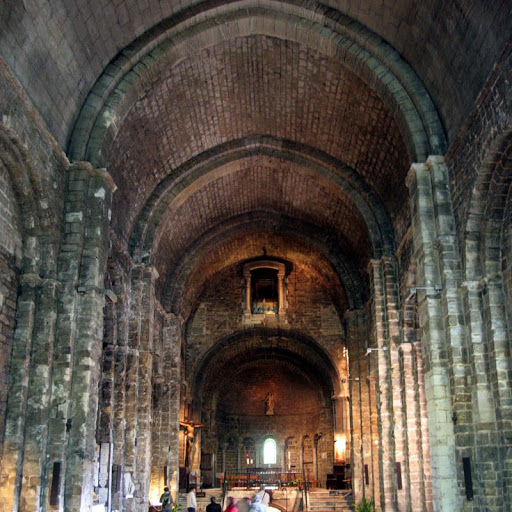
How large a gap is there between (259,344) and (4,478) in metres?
19.2

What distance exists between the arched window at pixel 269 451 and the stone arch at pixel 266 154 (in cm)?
1872

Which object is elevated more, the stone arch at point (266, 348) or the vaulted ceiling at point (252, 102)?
the vaulted ceiling at point (252, 102)

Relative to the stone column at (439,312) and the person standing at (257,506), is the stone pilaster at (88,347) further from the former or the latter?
the stone column at (439,312)

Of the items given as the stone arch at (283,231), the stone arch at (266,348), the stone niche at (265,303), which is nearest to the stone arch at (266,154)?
the stone arch at (283,231)

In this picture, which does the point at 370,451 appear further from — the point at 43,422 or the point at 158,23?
the point at 158,23

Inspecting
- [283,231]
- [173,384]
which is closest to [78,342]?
[173,384]

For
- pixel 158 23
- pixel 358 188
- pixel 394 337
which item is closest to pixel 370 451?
pixel 394 337

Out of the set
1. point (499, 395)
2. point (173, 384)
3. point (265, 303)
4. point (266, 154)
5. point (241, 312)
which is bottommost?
point (499, 395)

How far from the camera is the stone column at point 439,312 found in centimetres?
1118

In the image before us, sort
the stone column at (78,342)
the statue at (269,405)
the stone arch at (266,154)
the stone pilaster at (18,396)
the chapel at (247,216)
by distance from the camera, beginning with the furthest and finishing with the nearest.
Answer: the statue at (269,405) < the stone arch at (266,154) < the stone column at (78,342) < the chapel at (247,216) < the stone pilaster at (18,396)

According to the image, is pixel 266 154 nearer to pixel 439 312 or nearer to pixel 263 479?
pixel 439 312

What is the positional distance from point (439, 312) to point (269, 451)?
2403cm

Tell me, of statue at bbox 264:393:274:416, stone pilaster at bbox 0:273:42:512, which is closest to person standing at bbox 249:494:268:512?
stone pilaster at bbox 0:273:42:512

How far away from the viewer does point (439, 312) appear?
11891 millimetres
